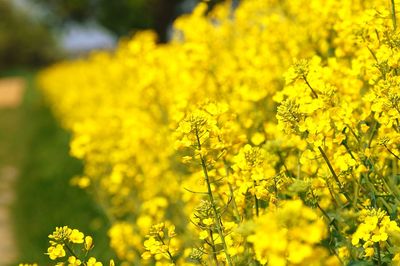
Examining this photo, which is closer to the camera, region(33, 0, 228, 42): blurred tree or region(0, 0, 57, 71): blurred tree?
region(33, 0, 228, 42): blurred tree

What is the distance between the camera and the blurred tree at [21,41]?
45.3 meters

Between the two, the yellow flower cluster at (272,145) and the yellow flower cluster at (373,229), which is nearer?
the yellow flower cluster at (373,229)

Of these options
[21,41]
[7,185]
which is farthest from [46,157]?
[21,41]

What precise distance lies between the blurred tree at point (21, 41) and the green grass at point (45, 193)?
3210 centimetres

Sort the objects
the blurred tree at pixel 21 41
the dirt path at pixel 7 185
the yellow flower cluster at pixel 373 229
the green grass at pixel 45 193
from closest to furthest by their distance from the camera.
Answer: the yellow flower cluster at pixel 373 229
the green grass at pixel 45 193
the dirt path at pixel 7 185
the blurred tree at pixel 21 41

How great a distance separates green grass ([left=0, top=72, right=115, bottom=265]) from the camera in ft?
20.6

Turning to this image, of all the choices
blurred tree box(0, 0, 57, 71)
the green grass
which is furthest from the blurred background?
blurred tree box(0, 0, 57, 71)

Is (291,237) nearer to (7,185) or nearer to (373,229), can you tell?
(373,229)

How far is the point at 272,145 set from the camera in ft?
8.84

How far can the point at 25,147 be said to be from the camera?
12.8 meters

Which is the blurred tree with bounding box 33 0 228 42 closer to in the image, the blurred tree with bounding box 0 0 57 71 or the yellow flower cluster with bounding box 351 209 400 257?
the yellow flower cluster with bounding box 351 209 400 257

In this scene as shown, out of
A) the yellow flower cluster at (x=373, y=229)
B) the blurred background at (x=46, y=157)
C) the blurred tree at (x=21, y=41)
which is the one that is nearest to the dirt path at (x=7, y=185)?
the blurred background at (x=46, y=157)

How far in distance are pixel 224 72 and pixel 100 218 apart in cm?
257

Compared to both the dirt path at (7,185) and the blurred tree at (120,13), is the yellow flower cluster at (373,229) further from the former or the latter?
the blurred tree at (120,13)
